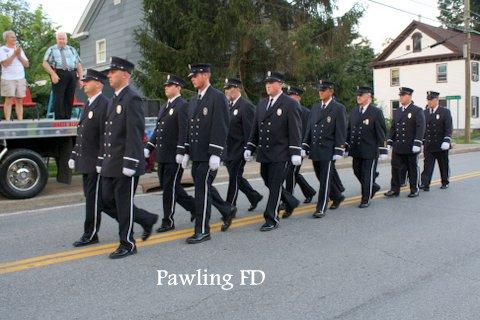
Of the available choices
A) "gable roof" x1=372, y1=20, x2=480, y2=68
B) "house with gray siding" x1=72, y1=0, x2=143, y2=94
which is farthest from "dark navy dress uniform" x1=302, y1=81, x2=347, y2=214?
"gable roof" x1=372, y1=20, x2=480, y2=68

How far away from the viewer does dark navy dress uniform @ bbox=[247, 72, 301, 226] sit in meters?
6.84

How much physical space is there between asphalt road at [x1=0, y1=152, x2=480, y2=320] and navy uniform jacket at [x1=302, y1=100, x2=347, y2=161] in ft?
3.10

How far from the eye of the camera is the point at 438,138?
11.0m

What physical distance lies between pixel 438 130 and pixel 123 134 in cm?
755

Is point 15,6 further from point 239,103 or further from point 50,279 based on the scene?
point 50,279

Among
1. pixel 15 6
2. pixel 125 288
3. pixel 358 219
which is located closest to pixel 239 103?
pixel 358 219

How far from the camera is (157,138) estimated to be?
686cm

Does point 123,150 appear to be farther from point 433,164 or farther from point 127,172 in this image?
point 433,164

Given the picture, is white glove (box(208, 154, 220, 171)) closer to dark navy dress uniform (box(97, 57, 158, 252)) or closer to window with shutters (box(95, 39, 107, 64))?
dark navy dress uniform (box(97, 57, 158, 252))

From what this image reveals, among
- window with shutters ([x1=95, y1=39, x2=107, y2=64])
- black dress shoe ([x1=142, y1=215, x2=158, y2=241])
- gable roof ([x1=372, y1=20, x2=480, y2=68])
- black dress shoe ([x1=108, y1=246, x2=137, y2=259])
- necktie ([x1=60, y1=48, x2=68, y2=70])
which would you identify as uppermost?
gable roof ([x1=372, y1=20, x2=480, y2=68])

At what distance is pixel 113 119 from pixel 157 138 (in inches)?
51.7

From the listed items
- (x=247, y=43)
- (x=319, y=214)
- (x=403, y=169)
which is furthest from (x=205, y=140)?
(x=247, y=43)

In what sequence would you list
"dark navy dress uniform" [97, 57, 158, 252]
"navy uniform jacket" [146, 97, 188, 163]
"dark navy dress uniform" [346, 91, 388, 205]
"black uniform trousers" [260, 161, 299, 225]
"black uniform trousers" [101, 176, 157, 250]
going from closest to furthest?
1. "dark navy dress uniform" [97, 57, 158, 252]
2. "black uniform trousers" [101, 176, 157, 250]
3. "navy uniform jacket" [146, 97, 188, 163]
4. "black uniform trousers" [260, 161, 299, 225]
5. "dark navy dress uniform" [346, 91, 388, 205]

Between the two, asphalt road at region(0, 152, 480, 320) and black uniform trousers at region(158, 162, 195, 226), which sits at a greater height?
black uniform trousers at region(158, 162, 195, 226)
